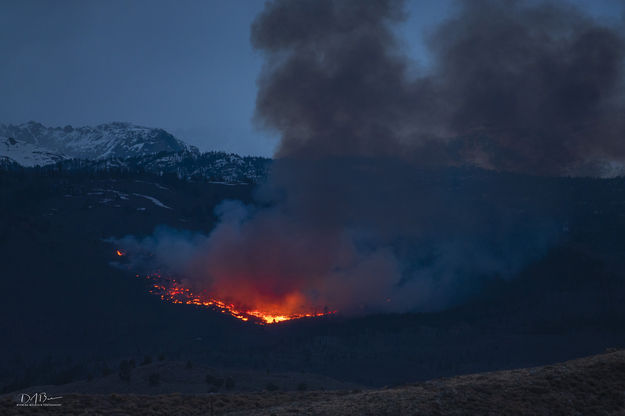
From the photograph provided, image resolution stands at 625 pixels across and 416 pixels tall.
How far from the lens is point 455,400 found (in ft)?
127

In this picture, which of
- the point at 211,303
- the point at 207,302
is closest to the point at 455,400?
the point at 211,303

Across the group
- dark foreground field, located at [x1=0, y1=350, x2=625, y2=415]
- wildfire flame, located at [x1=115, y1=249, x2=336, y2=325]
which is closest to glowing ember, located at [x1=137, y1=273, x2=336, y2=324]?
wildfire flame, located at [x1=115, y1=249, x2=336, y2=325]

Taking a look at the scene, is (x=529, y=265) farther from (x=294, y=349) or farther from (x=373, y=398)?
(x=373, y=398)

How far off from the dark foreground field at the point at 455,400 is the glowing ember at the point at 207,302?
280 ft

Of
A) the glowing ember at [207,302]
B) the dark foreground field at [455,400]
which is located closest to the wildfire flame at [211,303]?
the glowing ember at [207,302]

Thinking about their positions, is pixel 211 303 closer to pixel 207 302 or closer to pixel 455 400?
pixel 207 302

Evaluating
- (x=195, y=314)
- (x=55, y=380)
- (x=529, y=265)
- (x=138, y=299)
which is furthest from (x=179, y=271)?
(x=529, y=265)

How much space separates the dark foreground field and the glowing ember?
85.3 m

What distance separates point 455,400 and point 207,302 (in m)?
109

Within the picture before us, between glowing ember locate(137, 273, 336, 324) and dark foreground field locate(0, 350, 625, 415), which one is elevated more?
glowing ember locate(137, 273, 336, 324)

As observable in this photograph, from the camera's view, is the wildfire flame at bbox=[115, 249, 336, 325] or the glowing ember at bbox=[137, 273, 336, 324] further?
the wildfire flame at bbox=[115, 249, 336, 325]

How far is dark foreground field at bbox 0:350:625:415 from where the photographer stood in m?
37.6

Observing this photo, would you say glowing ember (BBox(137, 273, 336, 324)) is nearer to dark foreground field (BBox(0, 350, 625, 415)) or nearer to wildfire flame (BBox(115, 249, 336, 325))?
wildfire flame (BBox(115, 249, 336, 325))

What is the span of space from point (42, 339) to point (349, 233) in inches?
4086
